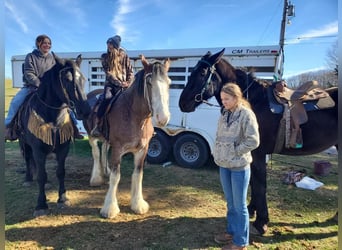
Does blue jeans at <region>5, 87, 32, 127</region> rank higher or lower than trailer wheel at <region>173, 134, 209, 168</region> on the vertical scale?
higher

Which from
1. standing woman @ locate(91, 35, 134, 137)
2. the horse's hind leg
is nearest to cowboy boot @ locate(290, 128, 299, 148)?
standing woman @ locate(91, 35, 134, 137)

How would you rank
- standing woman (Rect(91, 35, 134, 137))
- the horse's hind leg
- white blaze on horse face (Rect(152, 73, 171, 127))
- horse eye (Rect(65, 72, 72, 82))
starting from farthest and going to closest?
1. the horse's hind leg
2. standing woman (Rect(91, 35, 134, 137))
3. horse eye (Rect(65, 72, 72, 82))
4. white blaze on horse face (Rect(152, 73, 171, 127))

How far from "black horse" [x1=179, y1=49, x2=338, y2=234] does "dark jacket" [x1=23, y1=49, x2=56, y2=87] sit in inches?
89.5

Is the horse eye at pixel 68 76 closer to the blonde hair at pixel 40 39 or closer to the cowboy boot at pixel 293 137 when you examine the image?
the blonde hair at pixel 40 39

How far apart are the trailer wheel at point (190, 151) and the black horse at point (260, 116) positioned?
2.80 meters

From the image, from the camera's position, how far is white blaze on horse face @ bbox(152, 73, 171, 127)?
9.66 feet

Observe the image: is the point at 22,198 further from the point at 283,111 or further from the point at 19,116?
the point at 283,111

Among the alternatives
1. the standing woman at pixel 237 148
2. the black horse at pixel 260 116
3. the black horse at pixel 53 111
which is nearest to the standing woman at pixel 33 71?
the black horse at pixel 53 111

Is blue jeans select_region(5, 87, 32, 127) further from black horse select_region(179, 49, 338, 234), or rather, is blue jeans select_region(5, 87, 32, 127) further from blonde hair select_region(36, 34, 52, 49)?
black horse select_region(179, 49, 338, 234)

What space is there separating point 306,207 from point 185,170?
2.77 meters

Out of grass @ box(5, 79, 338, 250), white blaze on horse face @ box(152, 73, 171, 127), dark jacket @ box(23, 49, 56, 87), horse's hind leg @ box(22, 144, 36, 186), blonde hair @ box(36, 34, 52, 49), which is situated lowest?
grass @ box(5, 79, 338, 250)

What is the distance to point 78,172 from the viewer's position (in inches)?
227

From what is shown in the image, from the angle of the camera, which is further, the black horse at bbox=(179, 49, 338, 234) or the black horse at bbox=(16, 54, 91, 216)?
the black horse at bbox=(16, 54, 91, 216)

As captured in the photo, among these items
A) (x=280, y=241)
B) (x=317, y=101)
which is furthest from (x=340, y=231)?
(x=317, y=101)
